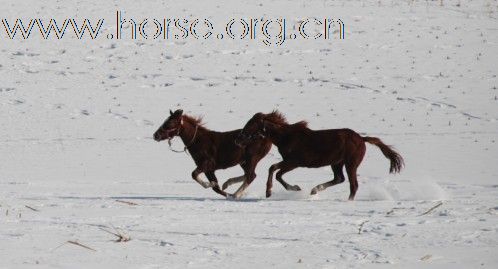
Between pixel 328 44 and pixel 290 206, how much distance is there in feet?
60.5

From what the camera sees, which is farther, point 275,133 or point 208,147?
point 208,147

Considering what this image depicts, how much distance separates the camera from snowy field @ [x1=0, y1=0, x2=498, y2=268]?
7.99 m

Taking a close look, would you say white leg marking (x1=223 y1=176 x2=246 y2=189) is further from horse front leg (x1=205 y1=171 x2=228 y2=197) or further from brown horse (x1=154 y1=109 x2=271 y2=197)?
horse front leg (x1=205 y1=171 x2=228 y2=197)

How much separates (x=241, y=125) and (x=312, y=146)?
8.99 meters

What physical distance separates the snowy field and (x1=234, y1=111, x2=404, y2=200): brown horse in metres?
0.42

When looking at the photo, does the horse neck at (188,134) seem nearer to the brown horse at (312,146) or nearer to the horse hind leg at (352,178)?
the brown horse at (312,146)

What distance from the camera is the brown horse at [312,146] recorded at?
12.2 m

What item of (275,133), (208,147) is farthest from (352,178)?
(208,147)

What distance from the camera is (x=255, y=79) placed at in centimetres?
2542

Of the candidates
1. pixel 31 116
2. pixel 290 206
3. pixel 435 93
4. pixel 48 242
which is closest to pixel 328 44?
pixel 435 93

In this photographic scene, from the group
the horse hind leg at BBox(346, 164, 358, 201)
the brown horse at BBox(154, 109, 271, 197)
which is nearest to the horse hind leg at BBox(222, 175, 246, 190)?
the brown horse at BBox(154, 109, 271, 197)

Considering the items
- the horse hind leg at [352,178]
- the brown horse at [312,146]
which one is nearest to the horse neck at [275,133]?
the brown horse at [312,146]

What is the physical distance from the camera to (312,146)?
40.4 ft

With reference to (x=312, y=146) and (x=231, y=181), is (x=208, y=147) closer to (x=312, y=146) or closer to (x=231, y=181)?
(x=231, y=181)
